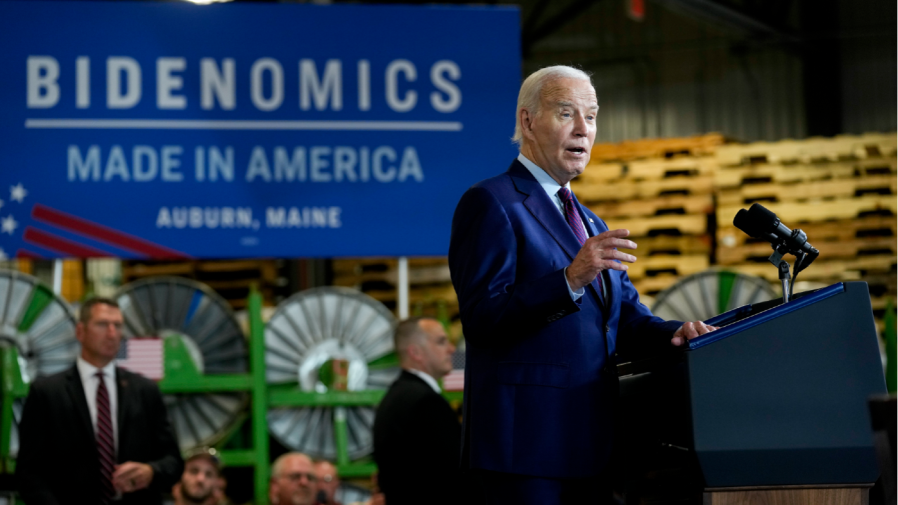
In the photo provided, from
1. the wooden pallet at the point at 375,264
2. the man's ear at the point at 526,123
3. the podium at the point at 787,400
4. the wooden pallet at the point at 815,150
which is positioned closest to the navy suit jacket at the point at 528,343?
the man's ear at the point at 526,123

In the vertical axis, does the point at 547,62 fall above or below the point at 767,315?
above

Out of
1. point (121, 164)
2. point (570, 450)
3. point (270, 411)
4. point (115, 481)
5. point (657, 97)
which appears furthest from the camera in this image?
point (657, 97)

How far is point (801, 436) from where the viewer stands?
85.0 inches

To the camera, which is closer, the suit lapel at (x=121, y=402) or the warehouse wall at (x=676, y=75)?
the suit lapel at (x=121, y=402)

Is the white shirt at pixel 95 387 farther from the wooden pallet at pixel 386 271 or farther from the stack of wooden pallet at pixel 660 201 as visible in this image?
the stack of wooden pallet at pixel 660 201

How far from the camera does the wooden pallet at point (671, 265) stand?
9.24 metres

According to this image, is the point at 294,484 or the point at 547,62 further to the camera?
the point at 547,62

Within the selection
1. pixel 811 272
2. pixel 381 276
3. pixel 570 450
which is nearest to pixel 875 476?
pixel 570 450

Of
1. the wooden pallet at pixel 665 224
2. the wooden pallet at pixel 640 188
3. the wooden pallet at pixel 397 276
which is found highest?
the wooden pallet at pixel 640 188

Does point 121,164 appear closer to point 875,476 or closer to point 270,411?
point 270,411

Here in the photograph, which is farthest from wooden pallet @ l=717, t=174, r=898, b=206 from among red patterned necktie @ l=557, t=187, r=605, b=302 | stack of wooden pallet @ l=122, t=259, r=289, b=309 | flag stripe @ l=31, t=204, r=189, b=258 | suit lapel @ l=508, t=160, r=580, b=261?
suit lapel @ l=508, t=160, r=580, b=261

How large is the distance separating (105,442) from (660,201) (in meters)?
5.74

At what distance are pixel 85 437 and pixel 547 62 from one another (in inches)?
380

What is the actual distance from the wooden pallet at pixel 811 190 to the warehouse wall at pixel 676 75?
12.3 ft
